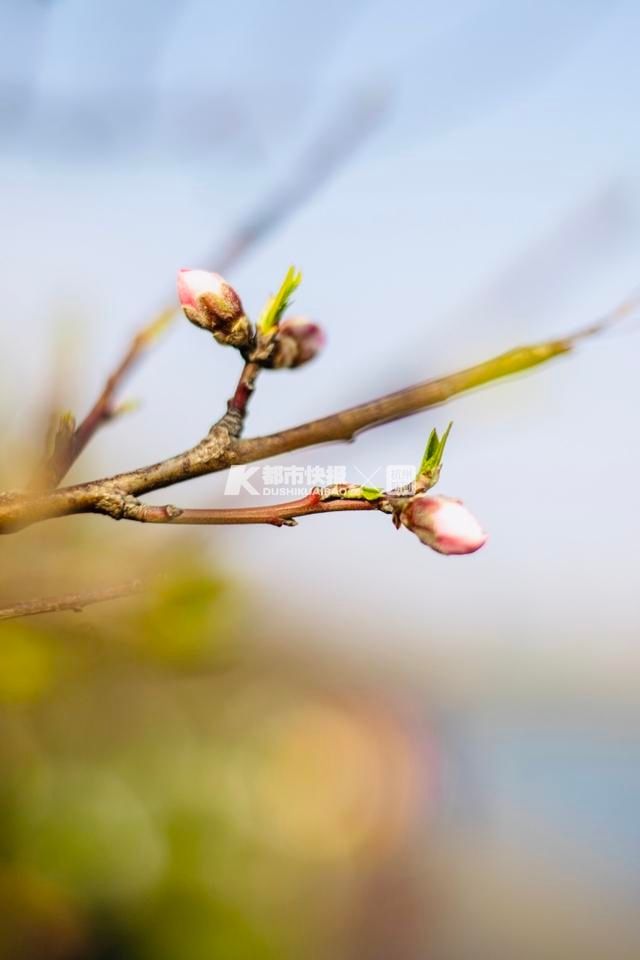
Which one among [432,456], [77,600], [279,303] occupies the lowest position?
[77,600]

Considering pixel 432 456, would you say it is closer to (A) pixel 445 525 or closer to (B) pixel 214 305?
(A) pixel 445 525

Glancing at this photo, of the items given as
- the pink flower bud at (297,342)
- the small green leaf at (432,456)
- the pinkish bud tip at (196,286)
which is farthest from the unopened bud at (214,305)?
the small green leaf at (432,456)

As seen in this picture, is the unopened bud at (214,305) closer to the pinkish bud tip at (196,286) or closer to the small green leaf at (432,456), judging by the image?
the pinkish bud tip at (196,286)

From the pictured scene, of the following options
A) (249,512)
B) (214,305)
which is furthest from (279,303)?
(249,512)

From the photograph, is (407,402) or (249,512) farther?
(249,512)

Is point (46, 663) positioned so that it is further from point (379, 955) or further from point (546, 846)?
point (546, 846)

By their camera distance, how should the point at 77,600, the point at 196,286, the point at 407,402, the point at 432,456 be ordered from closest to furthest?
the point at 407,402 → the point at 77,600 → the point at 432,456 → the point at 196,286

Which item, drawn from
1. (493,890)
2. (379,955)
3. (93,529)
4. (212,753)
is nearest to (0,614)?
(93,529)
